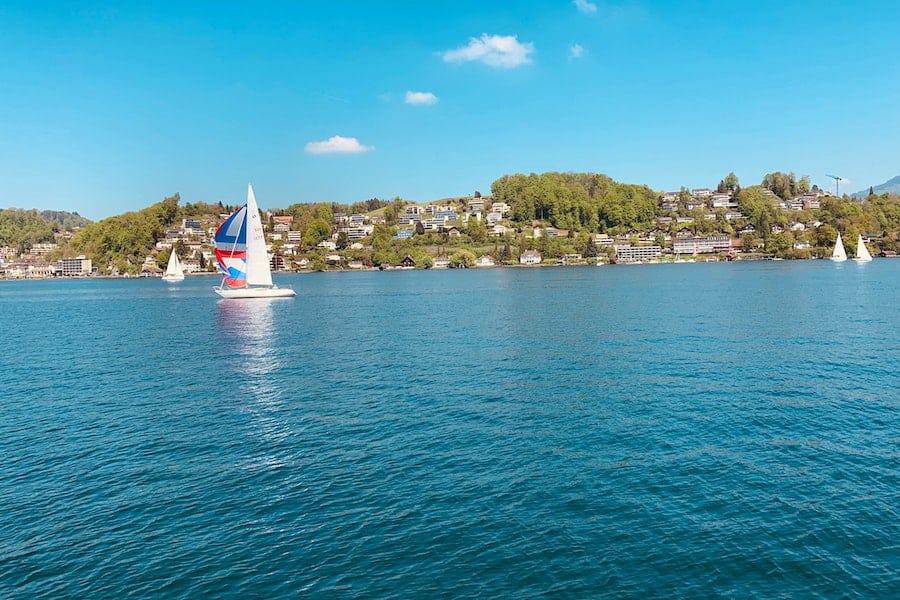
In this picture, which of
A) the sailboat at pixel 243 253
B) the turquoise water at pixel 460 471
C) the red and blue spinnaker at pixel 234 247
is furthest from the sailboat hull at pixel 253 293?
the turquoise water at pixel 460 471

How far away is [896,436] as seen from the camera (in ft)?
83.4

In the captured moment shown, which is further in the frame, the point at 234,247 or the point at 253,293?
the point at 253,293

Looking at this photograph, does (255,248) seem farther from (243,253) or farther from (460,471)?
(460,471)

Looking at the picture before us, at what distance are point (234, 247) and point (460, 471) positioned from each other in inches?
3539

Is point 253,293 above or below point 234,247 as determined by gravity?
below

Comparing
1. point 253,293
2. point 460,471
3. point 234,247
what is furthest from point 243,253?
point 460,471

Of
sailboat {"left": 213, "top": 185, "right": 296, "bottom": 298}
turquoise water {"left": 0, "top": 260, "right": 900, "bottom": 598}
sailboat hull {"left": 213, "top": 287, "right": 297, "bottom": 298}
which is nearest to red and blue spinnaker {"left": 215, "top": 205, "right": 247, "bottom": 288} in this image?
sailboat {"left": 213, "top": 185, "right": 296, "bottom": 298}

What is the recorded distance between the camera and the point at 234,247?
104 meters

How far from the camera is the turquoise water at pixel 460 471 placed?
16.1 m

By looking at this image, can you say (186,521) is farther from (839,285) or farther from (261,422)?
(839,285)

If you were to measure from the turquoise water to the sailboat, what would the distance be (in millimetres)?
54209

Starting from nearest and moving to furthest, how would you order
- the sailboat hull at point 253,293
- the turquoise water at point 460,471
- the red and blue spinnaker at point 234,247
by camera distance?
the turquoise water at point 460,471
the red and blue spinnaker at point 234,247
the sailboat hull at point 253,293

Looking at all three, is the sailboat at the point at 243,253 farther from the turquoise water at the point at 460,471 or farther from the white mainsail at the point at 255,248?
the turquoise water at the point at 460,471

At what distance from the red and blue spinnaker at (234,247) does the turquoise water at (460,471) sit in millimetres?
54087
